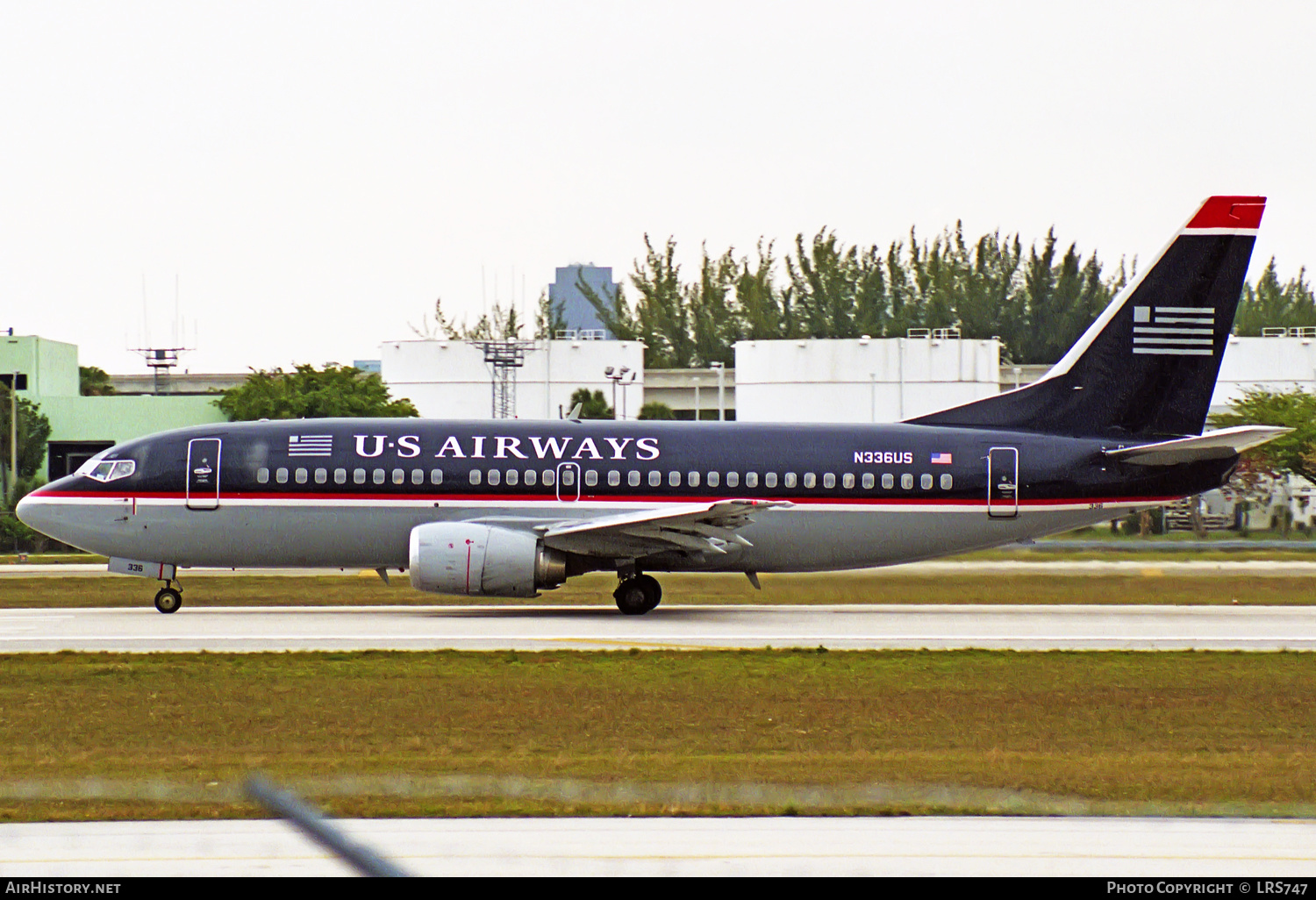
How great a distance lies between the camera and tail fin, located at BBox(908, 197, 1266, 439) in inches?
1176

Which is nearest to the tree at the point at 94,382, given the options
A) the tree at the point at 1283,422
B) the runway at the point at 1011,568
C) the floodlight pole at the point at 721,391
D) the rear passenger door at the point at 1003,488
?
the floodlight pole at the point at 721,391

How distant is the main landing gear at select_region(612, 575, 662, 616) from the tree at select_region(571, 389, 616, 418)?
4582 cm

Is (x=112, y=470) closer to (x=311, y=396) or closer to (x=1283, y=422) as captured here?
(x=311, y=396)

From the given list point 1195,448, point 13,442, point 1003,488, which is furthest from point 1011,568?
point 13,442

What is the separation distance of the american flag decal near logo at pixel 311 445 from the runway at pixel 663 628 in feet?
10.4

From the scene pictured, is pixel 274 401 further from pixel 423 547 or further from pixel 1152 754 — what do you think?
pixel 1152 754

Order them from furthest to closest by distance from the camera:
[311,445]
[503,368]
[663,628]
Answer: [503,368] → [311,445] → [663,628]

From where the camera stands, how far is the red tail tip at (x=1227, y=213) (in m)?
29.8

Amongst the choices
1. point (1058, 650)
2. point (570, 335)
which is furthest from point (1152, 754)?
point (570, 335)

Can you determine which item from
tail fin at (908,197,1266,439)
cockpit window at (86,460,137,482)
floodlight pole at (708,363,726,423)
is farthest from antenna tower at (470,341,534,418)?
tail fin at (908,197,1266,439)

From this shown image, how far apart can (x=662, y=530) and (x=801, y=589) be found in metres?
3.27

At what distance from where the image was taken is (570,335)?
102 metres

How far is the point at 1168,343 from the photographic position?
3014 centimetres

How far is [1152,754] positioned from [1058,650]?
8371 millimetres
